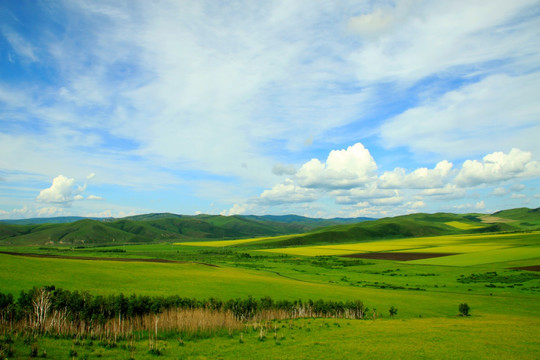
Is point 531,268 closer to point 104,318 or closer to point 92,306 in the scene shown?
point 104,318

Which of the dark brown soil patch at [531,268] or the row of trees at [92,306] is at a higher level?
the row of trees at [92,306]

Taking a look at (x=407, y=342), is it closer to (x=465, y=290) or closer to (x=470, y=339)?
(x=470, y=339)

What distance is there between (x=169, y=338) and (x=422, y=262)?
311ft

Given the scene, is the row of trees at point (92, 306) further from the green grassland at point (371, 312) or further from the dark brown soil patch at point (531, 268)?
the dark brown soil patch at point (531, 268)

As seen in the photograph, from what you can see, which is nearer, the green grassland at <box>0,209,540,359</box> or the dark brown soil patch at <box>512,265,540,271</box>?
the green grassland at <box>0,209,540,359</box>

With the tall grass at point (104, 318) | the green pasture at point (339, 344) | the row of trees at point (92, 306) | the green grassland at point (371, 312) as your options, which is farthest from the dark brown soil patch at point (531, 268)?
the tall grass at point (104, 318)

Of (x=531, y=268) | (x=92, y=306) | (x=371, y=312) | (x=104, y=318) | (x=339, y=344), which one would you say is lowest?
(x=531, y=268)

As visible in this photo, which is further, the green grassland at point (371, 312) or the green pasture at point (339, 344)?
the green grassland at point (371, 312)

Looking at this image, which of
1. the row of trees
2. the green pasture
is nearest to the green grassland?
the green pasture

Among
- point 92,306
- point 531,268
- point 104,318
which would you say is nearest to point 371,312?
point 104,318

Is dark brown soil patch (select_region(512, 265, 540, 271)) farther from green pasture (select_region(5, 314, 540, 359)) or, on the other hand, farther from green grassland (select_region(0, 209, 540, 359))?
green pasture (select_region(5, 314, 540, 359))

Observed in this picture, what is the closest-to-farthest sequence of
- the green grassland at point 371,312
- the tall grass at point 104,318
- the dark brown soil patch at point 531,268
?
the green grassland at point 371,312
the tall grass at point 104,318
the dark brown soil patch at point 531,268

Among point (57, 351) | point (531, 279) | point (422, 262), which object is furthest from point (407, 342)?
point (422, 262)

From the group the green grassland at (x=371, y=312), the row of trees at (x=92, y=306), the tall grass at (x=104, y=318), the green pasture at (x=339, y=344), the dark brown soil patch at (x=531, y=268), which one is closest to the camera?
the green pasture at (x=339, y=344)
